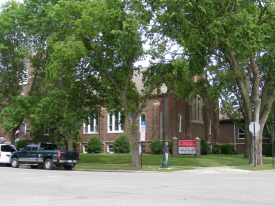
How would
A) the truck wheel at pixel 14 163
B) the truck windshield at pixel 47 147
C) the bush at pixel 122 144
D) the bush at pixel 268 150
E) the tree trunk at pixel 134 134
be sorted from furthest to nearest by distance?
the bush at pixel 268 150 < the bush at pixel 122 144 < the truck wheel at pixel 14 163 < the truck windshield at pixel 47 147 < the tree trunk at pixel 134 134

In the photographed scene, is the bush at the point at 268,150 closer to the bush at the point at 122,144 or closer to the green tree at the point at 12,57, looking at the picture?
the bush at the point at 122,144

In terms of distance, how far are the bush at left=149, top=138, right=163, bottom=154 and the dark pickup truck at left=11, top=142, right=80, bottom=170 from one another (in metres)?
12.4

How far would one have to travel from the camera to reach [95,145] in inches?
1419

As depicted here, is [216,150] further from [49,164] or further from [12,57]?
[12,57]

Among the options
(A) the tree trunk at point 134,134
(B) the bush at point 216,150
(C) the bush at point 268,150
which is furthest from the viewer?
(C) the bush at point 268,150

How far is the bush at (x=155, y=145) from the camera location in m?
32.3

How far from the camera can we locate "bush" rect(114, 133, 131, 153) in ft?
112

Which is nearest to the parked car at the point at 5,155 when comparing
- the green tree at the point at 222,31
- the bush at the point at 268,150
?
the green tree at the point at 222,31

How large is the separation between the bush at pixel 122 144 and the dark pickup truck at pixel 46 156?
12.4 metres

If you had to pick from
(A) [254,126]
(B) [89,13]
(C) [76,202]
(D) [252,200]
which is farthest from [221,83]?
(C) [76,202]

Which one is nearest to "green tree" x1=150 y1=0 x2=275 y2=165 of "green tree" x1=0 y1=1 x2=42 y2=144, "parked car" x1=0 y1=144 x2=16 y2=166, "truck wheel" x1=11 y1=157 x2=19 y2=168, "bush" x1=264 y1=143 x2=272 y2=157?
"green tree" x1=0 y1=1 x2=42 y2=144

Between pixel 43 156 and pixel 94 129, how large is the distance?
57.5 feet

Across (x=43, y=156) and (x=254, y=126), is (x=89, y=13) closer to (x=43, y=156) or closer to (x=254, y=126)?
(x=43, y=156)

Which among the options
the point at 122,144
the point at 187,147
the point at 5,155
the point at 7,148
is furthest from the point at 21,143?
the point at 187,147
